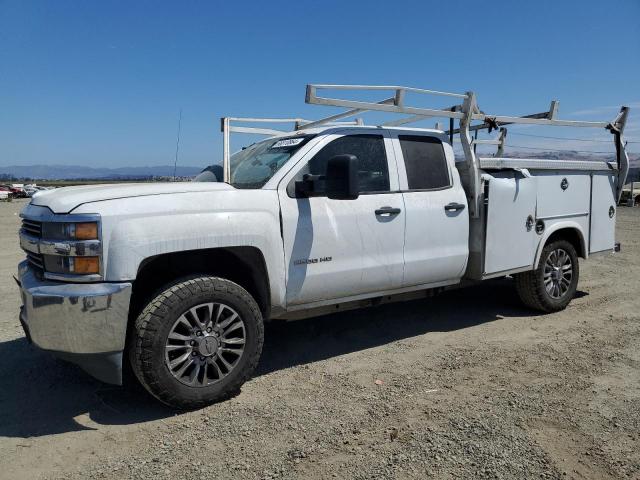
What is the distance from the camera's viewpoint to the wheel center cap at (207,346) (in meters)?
3.50

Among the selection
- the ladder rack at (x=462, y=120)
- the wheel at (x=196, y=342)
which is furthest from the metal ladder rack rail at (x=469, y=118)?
the wheel at (x=196, y=342)

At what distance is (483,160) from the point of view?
5.07 m

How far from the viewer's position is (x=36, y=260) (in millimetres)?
3488

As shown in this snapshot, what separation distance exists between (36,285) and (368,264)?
7.97 feet

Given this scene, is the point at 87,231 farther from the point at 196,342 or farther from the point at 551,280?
the point at 551,280

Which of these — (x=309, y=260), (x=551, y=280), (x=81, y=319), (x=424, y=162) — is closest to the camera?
(x=81, y=319)

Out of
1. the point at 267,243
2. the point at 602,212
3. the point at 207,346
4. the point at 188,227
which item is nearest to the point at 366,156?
the point at 267,243

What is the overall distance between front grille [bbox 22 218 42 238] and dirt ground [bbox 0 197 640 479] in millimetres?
1216

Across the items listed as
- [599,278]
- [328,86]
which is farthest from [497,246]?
[599,278]

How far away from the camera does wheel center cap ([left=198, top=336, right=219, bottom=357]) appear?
138 inches

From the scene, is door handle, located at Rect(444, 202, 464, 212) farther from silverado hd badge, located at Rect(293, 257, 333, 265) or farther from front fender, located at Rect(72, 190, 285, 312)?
front fender, located at Rect(72, 190, 285, 312)

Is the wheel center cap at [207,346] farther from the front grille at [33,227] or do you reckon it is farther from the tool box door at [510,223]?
the tool box door at [510,223]

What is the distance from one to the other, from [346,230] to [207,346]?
141 cm

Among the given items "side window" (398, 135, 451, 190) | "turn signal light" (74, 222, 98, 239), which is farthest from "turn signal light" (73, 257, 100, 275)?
"side window" (398, 135, 451, 190)
